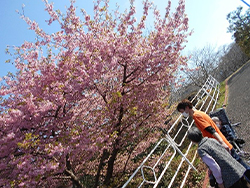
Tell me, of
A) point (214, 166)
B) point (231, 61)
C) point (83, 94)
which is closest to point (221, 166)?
point (214, 166)

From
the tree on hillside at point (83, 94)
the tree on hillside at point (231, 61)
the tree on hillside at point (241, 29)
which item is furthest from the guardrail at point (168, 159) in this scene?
the tree on hillside at point (231, 61)

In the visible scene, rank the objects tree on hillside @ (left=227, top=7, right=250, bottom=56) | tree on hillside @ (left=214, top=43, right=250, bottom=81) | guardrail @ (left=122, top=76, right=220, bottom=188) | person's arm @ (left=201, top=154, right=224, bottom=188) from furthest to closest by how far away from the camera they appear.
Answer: tree on hillside @ (left=214, top=43, right=250, bottom=81) < tree on hillside @ (left=227, top=7, right=250, bottom=56) < guardrail @ (left=122, top=76, right=220, bottom=188) < person's arm @ (left=201, top=154, right=224, bottom=188)

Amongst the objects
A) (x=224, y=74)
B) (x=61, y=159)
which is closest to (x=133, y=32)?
(x=61, y=159)

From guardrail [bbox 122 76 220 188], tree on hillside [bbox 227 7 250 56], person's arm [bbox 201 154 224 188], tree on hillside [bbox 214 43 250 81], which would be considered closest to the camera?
person's arm [bbox 201 154 224 188]

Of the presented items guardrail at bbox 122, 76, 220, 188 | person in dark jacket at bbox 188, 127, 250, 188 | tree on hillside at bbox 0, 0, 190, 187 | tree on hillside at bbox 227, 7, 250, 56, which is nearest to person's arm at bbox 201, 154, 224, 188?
person in dark jacket at bbox 188, 127, 250, 188

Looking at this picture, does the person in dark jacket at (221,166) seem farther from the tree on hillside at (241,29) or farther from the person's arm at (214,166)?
the tree on hillside at (241,29)

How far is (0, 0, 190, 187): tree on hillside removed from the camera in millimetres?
4461

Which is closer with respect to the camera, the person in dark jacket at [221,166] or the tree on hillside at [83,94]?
the person in dark jacket at [221,166]

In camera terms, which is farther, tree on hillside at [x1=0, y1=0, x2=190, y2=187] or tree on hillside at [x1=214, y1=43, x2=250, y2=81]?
tree on hillside at [x1=214, y1=43, x2=250, y2=81]

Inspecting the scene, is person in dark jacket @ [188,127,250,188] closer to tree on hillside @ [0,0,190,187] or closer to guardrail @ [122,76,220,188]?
guardrail @ [122,76,220,188]

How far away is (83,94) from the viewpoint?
17.6 ft

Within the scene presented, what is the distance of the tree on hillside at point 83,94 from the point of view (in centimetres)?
446

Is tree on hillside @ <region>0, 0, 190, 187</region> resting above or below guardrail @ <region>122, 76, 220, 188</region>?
above

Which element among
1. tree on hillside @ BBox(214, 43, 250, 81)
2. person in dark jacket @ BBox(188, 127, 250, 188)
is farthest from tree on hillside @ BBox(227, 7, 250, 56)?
person in dark jacket @ BBox(188, 127, 250, 188)
